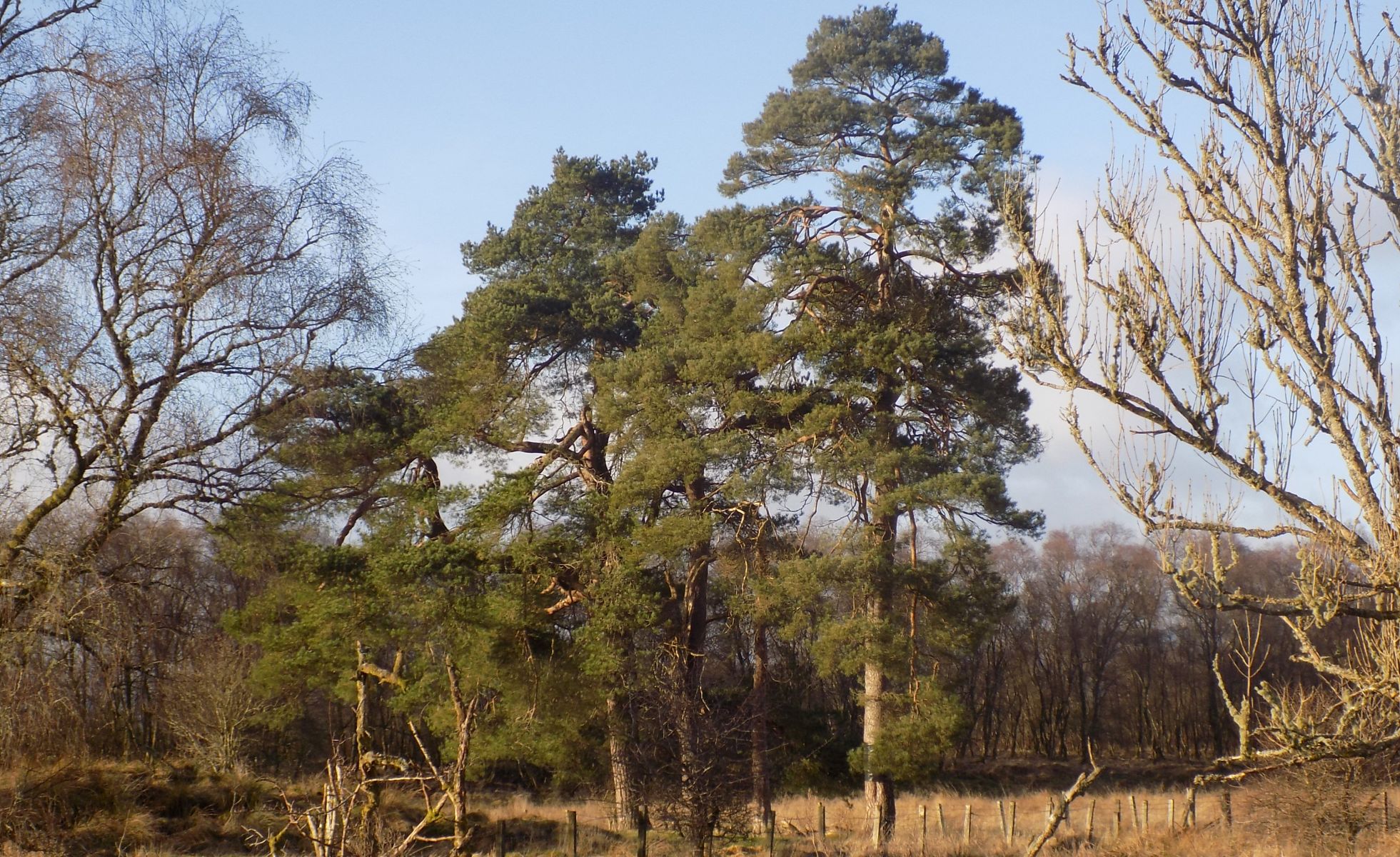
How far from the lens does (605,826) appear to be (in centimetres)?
2195

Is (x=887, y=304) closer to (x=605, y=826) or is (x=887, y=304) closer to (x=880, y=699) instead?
(x=880, y=699)

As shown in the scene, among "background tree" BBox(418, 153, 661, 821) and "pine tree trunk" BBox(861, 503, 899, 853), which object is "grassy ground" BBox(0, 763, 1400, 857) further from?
"background tree" BBox(418, 153, 661, 821)

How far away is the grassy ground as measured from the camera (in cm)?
1389

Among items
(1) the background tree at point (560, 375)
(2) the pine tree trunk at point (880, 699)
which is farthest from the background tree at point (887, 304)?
(1) the background tree at point (560, 375)

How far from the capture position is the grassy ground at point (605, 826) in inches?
547

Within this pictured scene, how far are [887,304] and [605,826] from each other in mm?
11110

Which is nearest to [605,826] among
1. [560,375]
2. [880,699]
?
[880,699]

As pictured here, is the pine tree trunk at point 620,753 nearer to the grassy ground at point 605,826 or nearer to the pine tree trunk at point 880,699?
the grassy ground at point 605,826

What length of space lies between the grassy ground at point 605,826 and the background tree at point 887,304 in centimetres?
213

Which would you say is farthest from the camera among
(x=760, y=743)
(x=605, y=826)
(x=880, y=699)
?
(x=605, y=826)

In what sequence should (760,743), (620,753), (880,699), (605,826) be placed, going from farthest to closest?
(605,826) → (760,743) → (620,753) → (880,699)

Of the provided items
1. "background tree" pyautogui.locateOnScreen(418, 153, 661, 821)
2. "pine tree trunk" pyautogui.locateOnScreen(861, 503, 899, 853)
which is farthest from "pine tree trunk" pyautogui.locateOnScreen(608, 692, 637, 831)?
"pine tree trunk" pyautogui.locateOnScreen(861, 503, 899, 853)

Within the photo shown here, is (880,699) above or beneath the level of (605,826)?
above

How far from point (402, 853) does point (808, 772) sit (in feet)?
57.8
